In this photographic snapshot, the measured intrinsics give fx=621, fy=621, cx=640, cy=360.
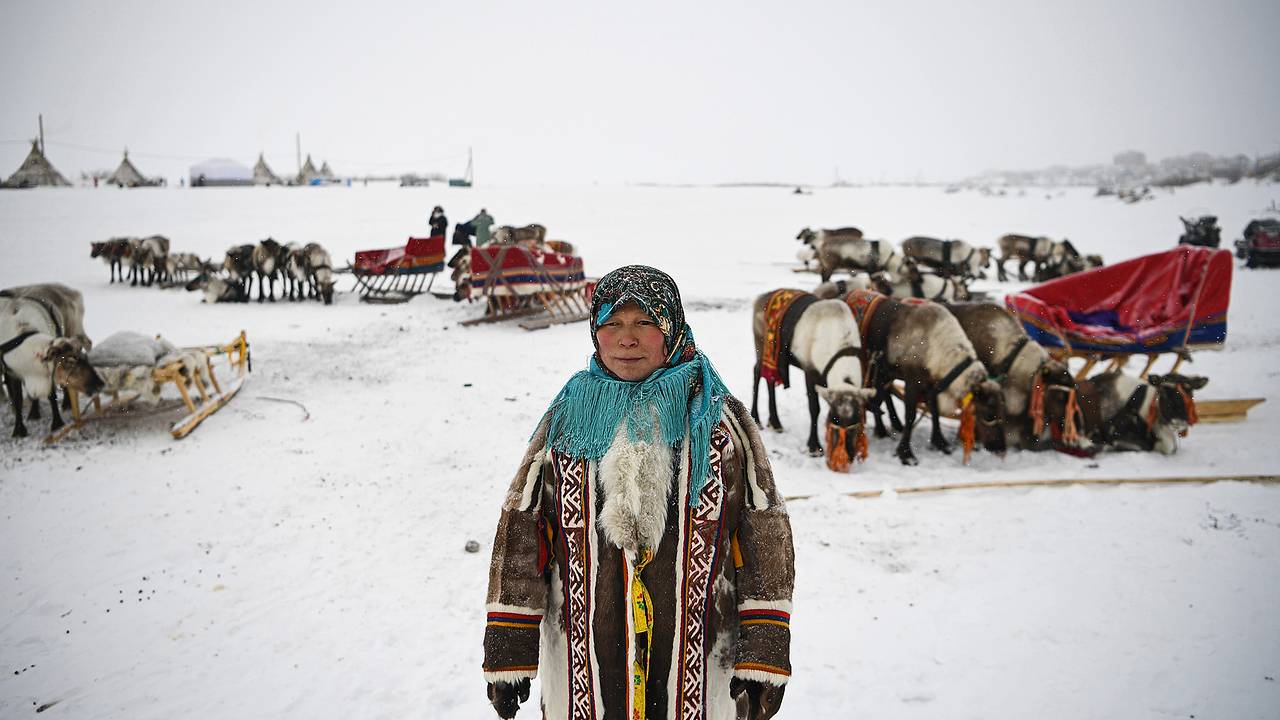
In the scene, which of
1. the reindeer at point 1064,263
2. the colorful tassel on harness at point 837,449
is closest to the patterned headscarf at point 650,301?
the colorful tassel on harness at point 837,449

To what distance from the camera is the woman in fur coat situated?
178cm

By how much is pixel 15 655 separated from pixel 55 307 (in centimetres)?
535

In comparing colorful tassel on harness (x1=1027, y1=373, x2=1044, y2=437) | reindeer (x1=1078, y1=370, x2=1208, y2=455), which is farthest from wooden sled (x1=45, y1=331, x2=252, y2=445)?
reindeer (x1=1078, y1=370, x2=1208, y2=455)

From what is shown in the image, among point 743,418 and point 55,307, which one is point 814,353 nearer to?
point 743,418

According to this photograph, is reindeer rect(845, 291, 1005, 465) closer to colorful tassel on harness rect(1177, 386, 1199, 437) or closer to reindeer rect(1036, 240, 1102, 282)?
colorful tassel on harness rect(1177, 386, 1199, 437)

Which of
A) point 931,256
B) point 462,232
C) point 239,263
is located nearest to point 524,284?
point 462,232

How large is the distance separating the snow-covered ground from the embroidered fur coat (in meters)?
1.60

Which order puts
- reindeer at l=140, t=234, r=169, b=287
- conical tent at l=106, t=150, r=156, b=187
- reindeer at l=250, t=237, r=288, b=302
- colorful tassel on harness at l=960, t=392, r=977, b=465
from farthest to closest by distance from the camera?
conical tent at l=106, t=150, r=156, b=187 → reindeer at l=140, t=234, r=169, b=287 → reindeer at l=250, t=237, r=288, b=302 → colorful tassel on harness at l=960, t=392, r=977, b=465

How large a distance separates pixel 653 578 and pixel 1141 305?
9376 mm

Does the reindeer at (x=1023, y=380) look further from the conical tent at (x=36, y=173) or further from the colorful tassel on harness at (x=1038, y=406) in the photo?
the conical tent at (x=36, y=173)

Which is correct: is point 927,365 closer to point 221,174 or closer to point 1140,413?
point 1140,413

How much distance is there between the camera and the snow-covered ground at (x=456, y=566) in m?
3.25

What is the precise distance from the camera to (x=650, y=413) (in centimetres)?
180

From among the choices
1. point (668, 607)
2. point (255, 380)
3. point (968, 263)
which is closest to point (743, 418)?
point (668, 607)
